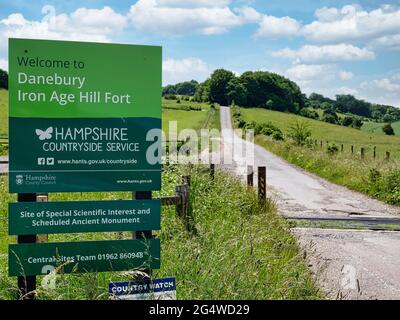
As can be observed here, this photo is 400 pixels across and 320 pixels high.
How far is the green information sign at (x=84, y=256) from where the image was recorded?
4.96 meters

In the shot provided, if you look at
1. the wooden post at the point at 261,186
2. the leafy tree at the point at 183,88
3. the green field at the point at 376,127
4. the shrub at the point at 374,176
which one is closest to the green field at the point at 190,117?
the green field at the point at 376,127

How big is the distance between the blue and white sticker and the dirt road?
1.49 meters

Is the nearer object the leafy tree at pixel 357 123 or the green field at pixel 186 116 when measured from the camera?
the green field at pixel 186 116

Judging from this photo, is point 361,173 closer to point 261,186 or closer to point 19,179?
point 261,186

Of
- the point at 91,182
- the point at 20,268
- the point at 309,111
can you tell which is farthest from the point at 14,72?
the point at 309,111

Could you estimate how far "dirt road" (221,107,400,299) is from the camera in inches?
287

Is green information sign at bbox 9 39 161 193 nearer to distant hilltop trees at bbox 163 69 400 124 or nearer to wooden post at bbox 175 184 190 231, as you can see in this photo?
wooden post at bbox 175 184 190 231

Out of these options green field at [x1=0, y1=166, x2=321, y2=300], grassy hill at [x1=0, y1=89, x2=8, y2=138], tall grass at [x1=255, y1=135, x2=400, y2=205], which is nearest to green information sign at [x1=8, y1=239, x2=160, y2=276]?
green field at [x1=0, y1=166, x2=321, y2=300]

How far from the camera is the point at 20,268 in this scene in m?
4.99

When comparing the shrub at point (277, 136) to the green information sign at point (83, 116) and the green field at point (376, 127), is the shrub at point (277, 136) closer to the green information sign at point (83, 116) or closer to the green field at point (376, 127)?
the green field at point (376, 127)

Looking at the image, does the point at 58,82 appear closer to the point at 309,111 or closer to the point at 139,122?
the point at 139,122

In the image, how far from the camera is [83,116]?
16.7 feet

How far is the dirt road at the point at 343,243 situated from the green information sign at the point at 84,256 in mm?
1851

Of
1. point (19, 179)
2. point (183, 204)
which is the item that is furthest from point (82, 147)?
point (183, 204)
